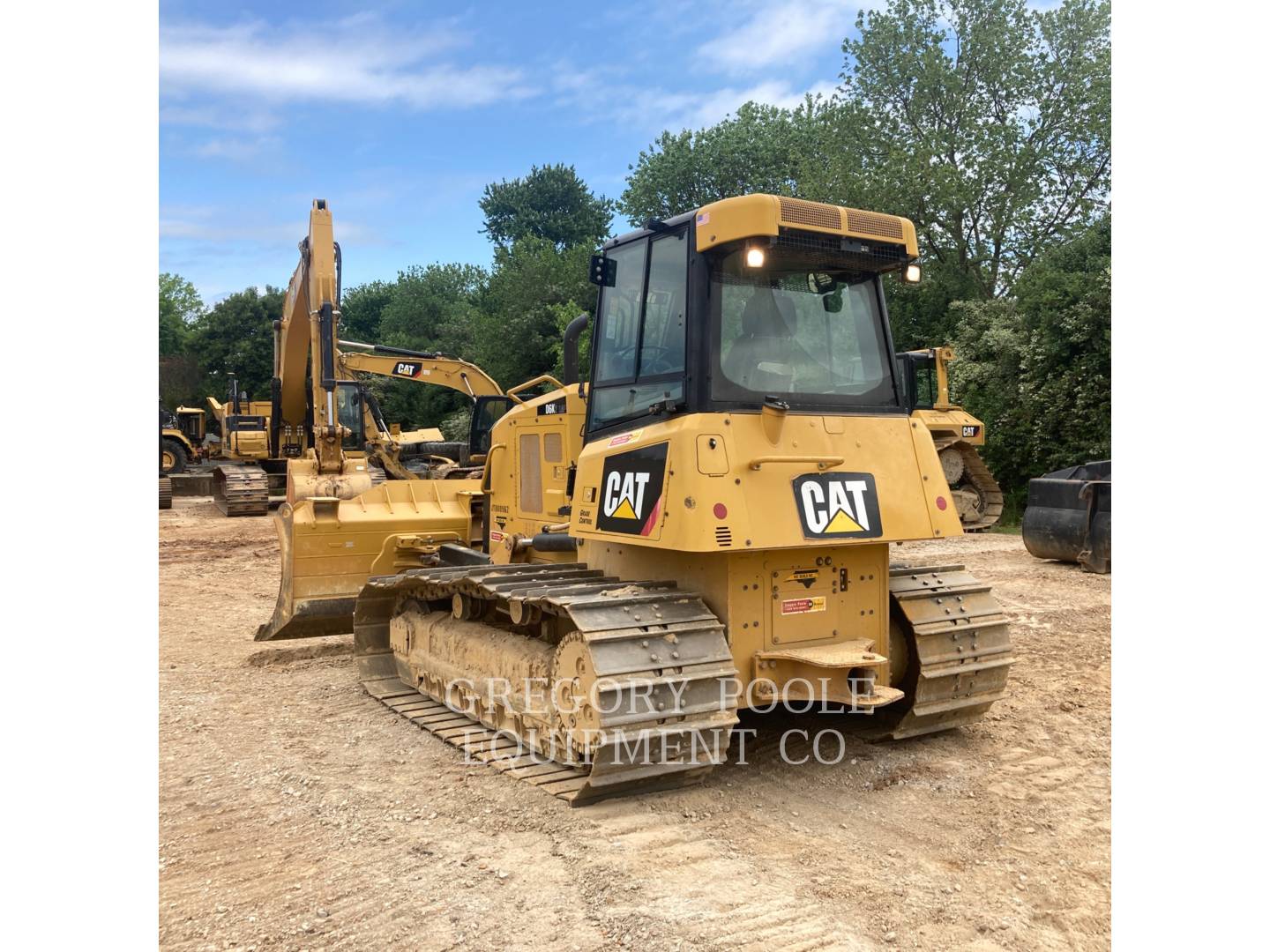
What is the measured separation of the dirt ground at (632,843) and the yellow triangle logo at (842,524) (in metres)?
1.27

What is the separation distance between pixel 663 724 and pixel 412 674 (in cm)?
282

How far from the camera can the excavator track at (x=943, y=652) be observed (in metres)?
5.26

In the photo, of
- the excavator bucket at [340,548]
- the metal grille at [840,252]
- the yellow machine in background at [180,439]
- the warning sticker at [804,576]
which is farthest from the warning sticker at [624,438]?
the yellow machine in background at [180,439]

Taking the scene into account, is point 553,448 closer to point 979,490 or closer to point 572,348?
point 572,348

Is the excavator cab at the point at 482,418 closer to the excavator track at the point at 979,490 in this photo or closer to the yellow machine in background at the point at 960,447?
the yellow machine in background at the point at 960,447

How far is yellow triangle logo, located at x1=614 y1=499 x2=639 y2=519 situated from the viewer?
16.2 feet

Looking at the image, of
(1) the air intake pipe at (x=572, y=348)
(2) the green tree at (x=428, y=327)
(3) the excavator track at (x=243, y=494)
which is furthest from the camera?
(2) the green tree at (x=428, y=327)

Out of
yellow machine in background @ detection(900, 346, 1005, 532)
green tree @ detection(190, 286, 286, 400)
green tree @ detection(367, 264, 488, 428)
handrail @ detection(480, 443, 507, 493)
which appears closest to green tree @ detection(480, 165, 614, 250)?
green tree @ detection(367, 264, 488, 428)

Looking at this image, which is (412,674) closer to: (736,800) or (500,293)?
(736,800)

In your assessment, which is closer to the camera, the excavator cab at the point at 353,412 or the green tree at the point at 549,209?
the excavator cab at the point at 353,412

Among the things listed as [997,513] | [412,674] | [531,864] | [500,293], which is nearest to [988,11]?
[997,513]

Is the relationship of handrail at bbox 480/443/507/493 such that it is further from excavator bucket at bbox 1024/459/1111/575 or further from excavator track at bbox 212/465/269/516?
excavator track at bbox 212/465/269/516

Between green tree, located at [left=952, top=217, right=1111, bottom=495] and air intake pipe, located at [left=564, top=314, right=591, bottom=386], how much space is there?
1229 cm

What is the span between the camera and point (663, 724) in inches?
170
